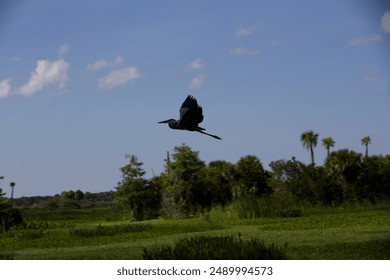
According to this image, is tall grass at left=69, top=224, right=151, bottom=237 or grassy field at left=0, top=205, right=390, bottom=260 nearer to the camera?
grassy field at left=0, top=205, right=390, bottom=260

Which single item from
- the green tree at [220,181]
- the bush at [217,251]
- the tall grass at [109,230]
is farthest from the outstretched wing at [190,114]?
the green tree at [220,181]

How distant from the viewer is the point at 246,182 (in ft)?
36.7

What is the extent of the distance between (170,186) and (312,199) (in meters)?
3.48

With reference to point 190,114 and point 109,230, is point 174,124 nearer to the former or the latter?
point 190,114

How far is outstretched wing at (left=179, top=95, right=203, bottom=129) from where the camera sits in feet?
19.2

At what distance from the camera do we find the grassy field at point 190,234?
21.5 feet

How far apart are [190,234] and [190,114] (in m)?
2.11

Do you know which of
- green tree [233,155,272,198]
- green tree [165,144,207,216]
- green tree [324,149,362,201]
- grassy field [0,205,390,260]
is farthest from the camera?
green tree [324,149,362,201]

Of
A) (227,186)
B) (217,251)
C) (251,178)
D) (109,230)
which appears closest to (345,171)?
(251,178)

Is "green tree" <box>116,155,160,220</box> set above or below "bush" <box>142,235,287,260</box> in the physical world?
above

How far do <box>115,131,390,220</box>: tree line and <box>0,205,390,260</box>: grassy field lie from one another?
530mm

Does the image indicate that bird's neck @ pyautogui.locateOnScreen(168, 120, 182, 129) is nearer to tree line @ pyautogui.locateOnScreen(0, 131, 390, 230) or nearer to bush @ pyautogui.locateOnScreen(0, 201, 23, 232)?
tree line @ pyautogui.locateOnScreen(0, 131, 390, 230)

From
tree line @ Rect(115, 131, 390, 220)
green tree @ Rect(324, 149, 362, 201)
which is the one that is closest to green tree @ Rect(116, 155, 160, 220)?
tree line @ Rect(115, 131, 390, 220)
